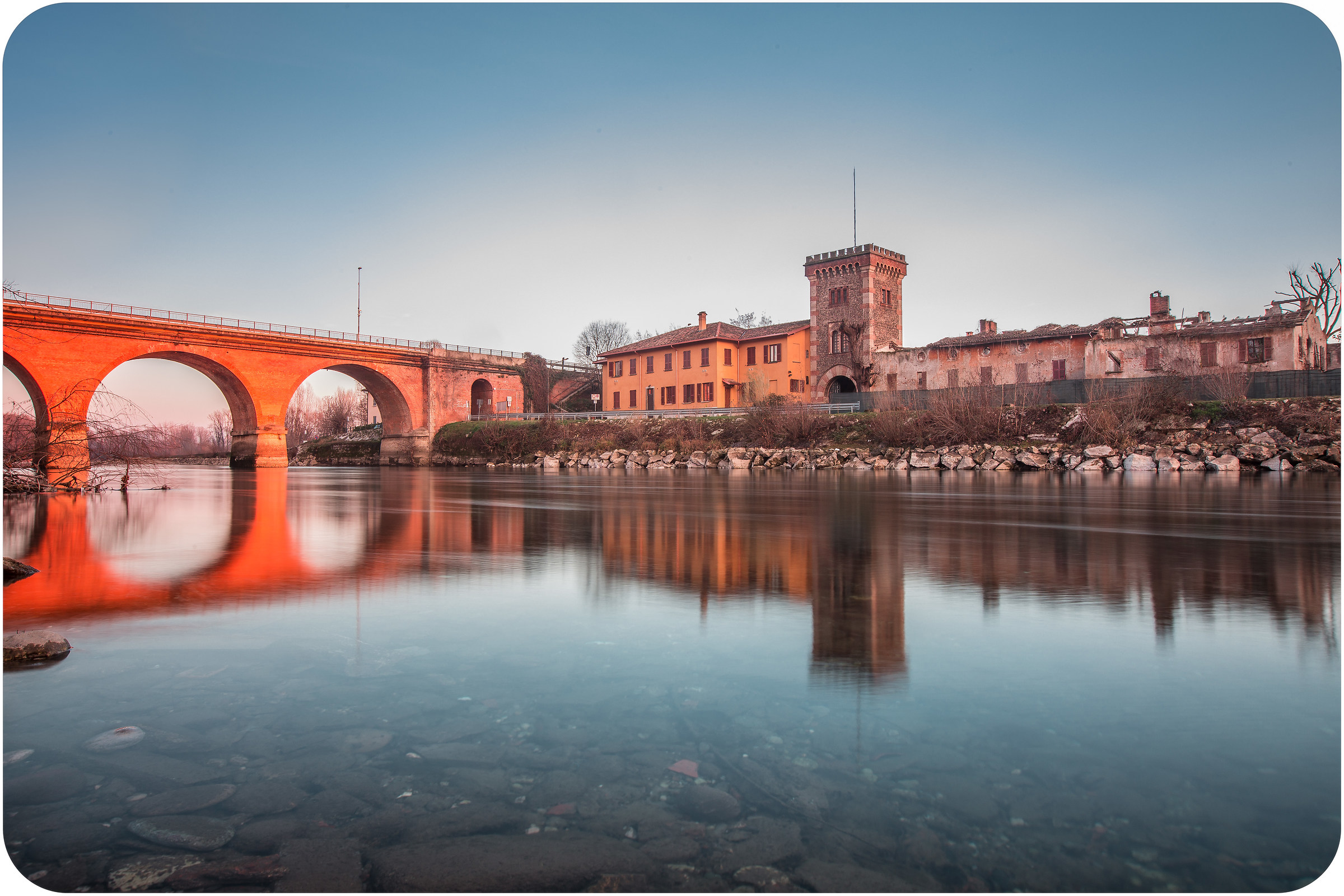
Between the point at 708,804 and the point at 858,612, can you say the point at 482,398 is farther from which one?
the point at 708,804

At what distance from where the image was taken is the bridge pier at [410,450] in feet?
183

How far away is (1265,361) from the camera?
38.5 metres

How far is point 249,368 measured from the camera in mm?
45781

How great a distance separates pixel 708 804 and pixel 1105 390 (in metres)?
39.6

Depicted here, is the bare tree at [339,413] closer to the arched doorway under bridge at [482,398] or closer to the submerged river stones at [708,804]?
the arched doorway under bridge at [482,398]

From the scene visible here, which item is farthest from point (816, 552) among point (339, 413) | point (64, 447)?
point (339, 413)

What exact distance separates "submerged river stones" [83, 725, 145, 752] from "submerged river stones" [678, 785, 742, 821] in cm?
221

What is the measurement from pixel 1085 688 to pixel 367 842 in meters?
3.09

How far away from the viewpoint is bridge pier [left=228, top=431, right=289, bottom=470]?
151 feet

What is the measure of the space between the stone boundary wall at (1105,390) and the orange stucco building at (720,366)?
976 cm

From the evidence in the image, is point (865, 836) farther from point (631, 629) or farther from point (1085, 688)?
point (631, 629)

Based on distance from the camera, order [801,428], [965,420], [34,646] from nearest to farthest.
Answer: [34,646]
[965,420]
[801,428]

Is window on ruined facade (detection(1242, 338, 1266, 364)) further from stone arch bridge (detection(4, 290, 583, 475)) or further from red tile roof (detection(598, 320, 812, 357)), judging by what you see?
stone arch bridge (detection(4, 290, 583, 475))

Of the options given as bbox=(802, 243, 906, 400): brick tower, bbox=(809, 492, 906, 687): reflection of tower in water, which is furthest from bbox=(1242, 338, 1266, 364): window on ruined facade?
bbox=(809, 492, 906, 687): reflection of tower in water
